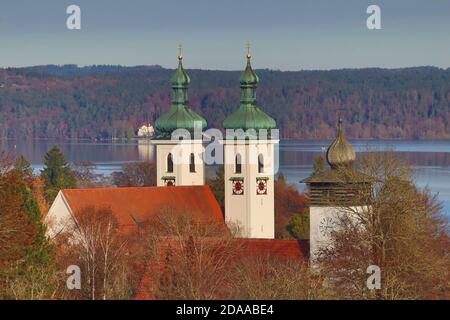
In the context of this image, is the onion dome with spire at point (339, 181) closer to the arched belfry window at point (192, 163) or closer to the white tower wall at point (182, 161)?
the white tower wall at point (182, 161)

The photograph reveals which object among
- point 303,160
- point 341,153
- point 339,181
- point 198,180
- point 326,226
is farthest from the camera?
point 303,160

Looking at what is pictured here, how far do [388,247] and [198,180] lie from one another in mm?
23324

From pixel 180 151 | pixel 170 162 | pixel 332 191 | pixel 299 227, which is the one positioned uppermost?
pixel 332 191

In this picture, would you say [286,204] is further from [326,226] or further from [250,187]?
[326,226]

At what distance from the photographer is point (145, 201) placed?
51.5m

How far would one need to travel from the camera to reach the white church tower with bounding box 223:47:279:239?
2099 inches

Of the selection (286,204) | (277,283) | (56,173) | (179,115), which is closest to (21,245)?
(277,283)

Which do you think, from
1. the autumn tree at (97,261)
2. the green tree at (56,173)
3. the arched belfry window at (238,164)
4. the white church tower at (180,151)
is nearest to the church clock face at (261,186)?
the arched belfry window at (238,164)

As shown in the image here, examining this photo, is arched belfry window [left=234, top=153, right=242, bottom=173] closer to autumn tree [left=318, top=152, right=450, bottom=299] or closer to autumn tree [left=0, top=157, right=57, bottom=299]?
autumn tree [left=0, top=157, right=57, bottom=299]

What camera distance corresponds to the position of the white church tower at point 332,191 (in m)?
37.2

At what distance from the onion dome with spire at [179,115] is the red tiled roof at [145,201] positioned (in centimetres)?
345

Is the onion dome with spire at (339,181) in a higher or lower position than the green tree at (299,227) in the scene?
higher

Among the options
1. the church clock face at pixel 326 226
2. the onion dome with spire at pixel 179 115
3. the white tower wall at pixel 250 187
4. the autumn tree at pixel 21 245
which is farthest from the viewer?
the onion dome with spire at pixel 179 115
